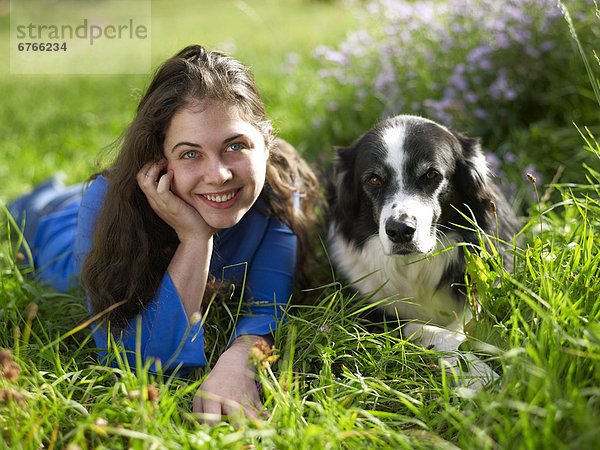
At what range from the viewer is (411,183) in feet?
7.75

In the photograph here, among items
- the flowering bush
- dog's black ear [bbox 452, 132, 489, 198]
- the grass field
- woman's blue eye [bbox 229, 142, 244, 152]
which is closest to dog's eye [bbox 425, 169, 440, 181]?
dog's black ear [bbox 452, 132, 489, 198]

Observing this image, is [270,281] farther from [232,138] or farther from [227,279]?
[232,138]

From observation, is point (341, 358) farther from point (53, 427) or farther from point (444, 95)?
point (444, 95)

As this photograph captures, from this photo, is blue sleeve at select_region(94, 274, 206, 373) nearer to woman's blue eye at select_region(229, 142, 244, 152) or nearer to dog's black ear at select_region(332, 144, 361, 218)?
woman's blue eye at select_region(229, 142, 244, 152)

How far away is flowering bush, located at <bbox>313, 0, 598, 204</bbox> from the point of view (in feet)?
12.6

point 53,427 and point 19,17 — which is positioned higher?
point 19,17

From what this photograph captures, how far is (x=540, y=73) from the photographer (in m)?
3.97

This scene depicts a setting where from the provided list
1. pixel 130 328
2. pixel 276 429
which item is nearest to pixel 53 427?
pixel 130 328

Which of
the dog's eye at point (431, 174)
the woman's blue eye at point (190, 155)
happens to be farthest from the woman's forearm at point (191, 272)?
the dog's eye at point (431, 174)

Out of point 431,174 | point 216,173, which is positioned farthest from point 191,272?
point 431,174

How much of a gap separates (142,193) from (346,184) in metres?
1.00

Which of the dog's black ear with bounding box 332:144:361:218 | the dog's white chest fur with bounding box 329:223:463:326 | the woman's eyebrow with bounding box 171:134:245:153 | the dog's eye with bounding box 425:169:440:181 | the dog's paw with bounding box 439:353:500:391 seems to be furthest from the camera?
the dog's black ear with bounding box 332:144:361:218

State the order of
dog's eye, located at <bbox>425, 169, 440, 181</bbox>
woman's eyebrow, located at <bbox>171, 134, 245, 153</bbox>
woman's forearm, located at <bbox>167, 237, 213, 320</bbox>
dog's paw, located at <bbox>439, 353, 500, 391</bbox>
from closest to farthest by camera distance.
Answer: dog's paw, located at <bbox>439, 353, 500, 391</bbox>, woman's eyebrow, located at <bbox>171, 134, 245, 153</bbox>, woman's forearm, located at <bbox>167, 237, 213, 320</bbox>, dog's eye, located at <bbox>425, 169, 440, 181</bbox>

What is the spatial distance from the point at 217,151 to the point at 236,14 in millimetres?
10581
